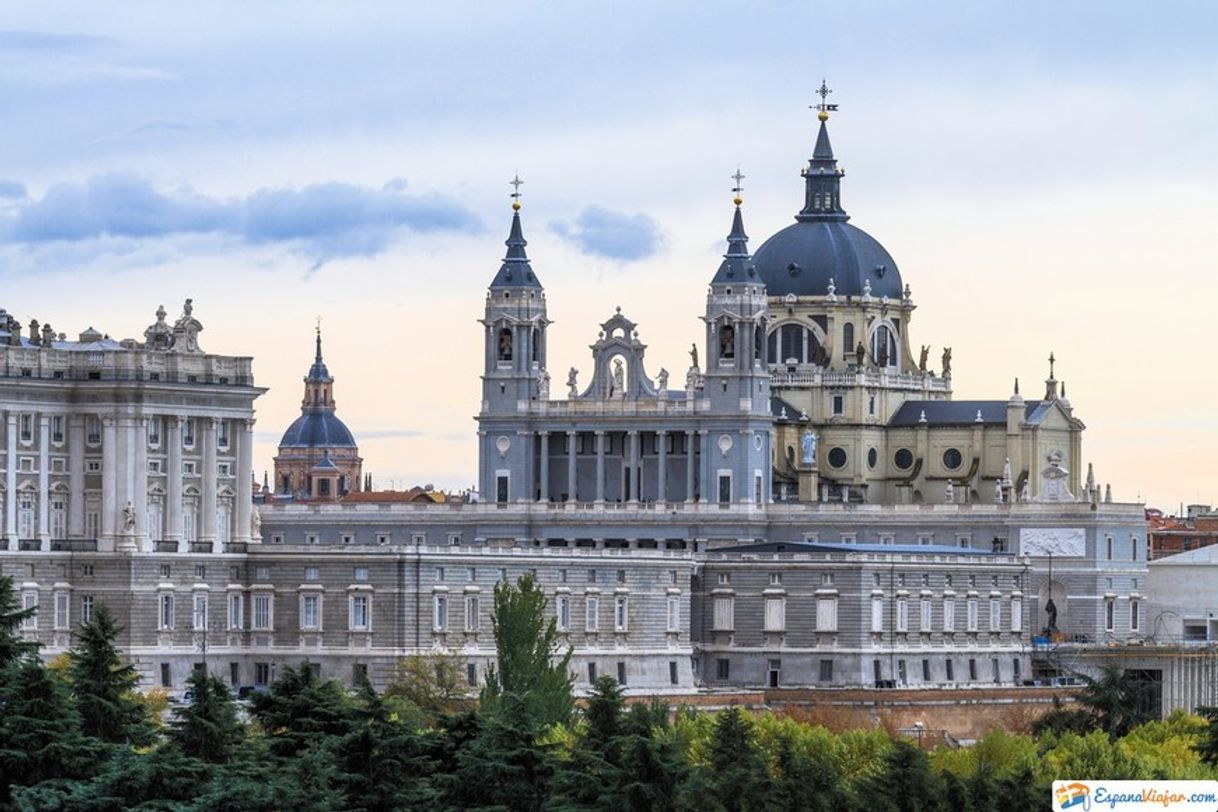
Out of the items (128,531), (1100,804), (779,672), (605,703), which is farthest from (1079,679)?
(1100,804)

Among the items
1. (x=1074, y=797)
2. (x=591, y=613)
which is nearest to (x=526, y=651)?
(x=591, y=613)

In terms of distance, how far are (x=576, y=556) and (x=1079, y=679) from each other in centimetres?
2165

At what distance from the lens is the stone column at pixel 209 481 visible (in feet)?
586

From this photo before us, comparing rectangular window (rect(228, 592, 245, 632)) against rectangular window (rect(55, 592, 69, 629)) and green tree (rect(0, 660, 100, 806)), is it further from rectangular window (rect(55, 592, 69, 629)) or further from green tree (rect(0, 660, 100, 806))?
green tree (rect(0, 660, 100, 806))

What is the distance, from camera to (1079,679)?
198 m

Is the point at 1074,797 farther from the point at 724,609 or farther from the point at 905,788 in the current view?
the point at 724,609

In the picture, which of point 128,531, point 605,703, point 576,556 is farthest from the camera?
point 576,556

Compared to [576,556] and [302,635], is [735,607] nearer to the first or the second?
[576,556]

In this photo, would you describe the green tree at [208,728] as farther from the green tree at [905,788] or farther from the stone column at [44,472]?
the stone column at [44,472]

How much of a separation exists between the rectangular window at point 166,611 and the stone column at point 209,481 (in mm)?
3317

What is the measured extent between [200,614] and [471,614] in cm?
968

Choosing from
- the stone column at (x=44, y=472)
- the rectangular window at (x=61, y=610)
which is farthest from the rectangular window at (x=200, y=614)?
the stone column at (x=44, y=472)

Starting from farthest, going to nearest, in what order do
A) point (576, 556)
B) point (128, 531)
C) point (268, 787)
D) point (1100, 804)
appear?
point (576, 556) → point (128, 531) → point (268, 787) → point (1100, 804)

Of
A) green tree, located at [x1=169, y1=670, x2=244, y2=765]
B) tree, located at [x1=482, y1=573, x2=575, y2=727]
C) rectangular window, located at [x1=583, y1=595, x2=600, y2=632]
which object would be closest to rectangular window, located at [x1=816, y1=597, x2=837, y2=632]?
rectangular window, located at [x1=583, y1=595, x2=600, y2=632]
